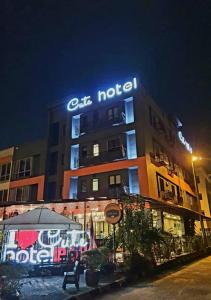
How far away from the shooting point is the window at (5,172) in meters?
33.2

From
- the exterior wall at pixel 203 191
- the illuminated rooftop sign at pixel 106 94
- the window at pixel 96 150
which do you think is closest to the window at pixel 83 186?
the window at pixel 96 150

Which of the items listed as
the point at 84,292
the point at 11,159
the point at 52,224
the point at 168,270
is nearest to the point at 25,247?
the point at 52,224

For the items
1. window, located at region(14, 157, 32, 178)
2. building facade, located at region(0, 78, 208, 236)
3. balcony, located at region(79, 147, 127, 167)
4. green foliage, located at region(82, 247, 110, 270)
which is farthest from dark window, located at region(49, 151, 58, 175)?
green foliage, located at region(82, 247, 110, 270)

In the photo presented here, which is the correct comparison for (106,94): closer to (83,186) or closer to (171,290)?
(83,186)

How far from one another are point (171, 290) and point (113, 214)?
3.95 metres

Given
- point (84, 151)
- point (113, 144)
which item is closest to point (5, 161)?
point (84, 151)

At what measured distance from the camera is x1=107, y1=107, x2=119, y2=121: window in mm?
27672

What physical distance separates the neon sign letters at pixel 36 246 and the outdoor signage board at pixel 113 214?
268 centimetres

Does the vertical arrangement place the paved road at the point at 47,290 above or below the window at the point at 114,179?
below

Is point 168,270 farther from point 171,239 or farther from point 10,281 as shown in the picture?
point 10,281

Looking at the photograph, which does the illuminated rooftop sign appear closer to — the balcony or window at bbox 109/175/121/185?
the balcony

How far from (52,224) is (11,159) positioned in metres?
24.4

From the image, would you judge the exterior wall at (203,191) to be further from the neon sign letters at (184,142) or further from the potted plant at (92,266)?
the potted plant at (92,266)

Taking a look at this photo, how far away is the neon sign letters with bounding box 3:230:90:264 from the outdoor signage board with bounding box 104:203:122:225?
2.68 m
